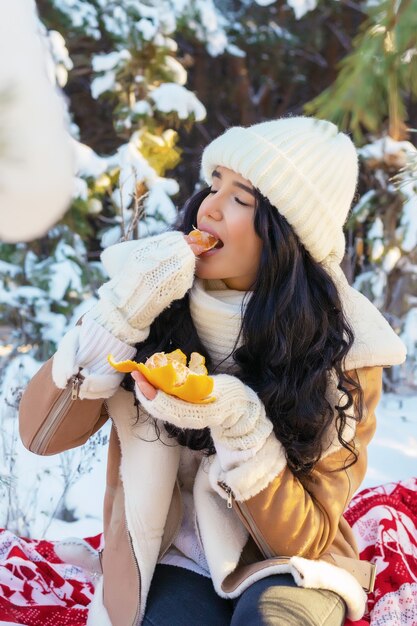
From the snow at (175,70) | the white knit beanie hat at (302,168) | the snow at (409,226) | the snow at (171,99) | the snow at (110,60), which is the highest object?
the white knit beanie hat at (302,168)

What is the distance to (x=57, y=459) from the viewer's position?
293 centimetres

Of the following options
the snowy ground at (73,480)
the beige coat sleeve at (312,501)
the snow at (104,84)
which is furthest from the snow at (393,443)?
the snow at (104,84)

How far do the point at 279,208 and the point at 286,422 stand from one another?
1.32 ft

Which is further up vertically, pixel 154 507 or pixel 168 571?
pixel 154 507

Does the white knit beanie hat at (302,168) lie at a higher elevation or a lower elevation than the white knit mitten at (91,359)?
higher

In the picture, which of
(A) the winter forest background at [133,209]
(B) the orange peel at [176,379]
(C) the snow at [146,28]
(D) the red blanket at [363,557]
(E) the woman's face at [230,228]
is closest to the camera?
(B) the orange peel at [176,379]

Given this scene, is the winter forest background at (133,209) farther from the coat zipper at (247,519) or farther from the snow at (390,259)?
the coat zipper at (247,519)

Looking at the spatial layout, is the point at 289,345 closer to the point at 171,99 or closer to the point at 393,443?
the point at 393,443

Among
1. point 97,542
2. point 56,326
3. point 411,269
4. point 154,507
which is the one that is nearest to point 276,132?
point 154,507

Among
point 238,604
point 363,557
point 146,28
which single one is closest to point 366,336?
point 238,604

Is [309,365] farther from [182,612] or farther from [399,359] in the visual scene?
[182,612]

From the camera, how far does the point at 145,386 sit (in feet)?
3.93

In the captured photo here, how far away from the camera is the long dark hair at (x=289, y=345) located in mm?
1396

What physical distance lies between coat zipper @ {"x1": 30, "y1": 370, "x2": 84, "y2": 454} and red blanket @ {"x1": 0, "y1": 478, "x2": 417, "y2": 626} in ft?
1.21
